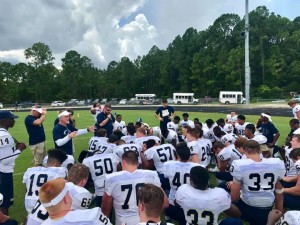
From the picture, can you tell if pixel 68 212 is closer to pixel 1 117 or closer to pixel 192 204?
pixel 192 204

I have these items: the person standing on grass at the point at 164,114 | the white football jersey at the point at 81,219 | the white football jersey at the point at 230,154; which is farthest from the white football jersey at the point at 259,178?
the person standing on grass at the point at 164,114

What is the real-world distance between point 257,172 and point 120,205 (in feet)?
7.76

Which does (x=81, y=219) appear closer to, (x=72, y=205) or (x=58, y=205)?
(x=58, y=205)

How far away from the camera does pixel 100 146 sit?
793 cm

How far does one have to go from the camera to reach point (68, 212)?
3135 millimetres

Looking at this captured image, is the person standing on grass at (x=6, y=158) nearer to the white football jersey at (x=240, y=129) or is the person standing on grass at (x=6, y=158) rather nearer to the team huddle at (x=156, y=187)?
the team huddle at (x=156, y=187)

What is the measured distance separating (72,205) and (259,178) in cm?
310

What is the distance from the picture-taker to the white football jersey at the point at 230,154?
7598mm

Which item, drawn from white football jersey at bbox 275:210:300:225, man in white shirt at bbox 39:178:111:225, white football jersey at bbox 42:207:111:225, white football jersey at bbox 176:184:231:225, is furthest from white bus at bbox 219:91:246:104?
man in white shirt at bbox 39:178:111:225

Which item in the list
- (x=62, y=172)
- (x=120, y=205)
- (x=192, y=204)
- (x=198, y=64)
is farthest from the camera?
(x=198, y=64)

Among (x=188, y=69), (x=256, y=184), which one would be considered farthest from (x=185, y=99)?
(x=256, y=184)

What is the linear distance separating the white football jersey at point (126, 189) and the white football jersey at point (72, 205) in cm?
42

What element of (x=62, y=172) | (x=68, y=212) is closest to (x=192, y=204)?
(x=68, y=212)

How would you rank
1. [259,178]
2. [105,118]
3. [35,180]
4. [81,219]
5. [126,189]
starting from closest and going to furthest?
[81,219] < [126,189] < [35,180] < [259,178] < [105,118]
